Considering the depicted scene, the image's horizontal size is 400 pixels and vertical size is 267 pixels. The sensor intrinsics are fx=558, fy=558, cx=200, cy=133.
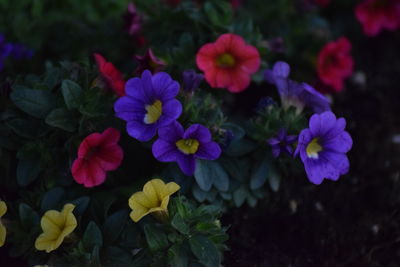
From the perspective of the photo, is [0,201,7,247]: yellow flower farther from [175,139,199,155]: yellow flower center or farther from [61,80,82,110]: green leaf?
[175,139,199,155]: yellow flower center

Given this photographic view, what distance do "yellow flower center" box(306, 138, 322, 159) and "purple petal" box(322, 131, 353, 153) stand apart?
2 centimetres

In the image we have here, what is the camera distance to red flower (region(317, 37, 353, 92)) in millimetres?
2568

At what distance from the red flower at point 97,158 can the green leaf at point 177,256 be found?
37 cm

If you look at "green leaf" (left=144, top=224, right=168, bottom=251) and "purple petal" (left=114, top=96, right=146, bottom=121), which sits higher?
"purple petal" (left=114, top=96, right=146, bottom=121)

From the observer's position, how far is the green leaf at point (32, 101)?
193 cm

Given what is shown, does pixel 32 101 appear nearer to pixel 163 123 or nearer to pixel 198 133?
pixel 163 123

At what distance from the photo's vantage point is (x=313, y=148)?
1.97 m

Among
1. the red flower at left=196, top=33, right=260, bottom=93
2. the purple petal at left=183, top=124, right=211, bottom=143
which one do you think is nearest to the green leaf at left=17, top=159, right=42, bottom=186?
the purple petal at left=183, top=124, right=211, bottom=143

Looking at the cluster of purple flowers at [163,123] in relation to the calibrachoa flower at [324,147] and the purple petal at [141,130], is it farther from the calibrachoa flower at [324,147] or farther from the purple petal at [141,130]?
the calibrachoa flower at [324,147]

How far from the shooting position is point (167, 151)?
1.87 meters

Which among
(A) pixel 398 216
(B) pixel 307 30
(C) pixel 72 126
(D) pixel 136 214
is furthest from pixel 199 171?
(B) pixel 307 30

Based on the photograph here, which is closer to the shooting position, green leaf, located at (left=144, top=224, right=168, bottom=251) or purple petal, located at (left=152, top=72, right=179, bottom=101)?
green leaf, located at (left=144, top=224, right=168, bottom=251)

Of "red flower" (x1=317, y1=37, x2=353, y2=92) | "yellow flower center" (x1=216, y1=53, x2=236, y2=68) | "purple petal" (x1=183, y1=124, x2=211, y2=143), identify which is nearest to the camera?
"purple petal" (x1=183, y1=124, x2=211, y2=143)

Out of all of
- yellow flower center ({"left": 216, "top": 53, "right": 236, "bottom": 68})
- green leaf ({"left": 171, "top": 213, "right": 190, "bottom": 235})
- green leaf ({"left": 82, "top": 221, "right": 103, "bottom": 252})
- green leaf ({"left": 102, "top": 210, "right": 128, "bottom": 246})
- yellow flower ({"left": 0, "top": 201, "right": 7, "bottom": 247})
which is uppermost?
Result: yellow flower center ({"left": 216, "top": 53, "right": 236, "bottom": 68})
